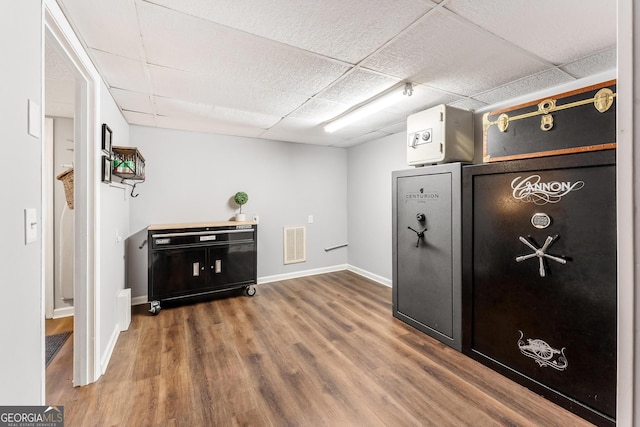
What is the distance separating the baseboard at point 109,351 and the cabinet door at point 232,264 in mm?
1133

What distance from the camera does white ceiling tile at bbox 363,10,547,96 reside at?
1.64 metres

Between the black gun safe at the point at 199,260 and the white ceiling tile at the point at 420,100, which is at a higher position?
the white ceiling tile at the point at 420,100

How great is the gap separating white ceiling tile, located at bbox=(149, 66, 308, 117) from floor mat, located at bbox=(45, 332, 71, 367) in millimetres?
2504

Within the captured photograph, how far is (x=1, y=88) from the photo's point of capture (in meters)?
0.89

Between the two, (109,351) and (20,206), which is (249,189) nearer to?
(109,351)

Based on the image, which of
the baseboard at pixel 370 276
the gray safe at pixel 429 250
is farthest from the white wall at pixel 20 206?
the baseboard at pixel 370 276

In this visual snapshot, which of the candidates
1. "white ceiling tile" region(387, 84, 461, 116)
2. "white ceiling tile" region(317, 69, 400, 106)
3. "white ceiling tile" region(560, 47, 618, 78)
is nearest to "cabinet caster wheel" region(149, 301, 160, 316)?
"white ceiling tile" region(317, 69, 400, 106)

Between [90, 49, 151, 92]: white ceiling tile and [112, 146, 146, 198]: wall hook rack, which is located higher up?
[90, 49, 151, 92]: white ceiling tile

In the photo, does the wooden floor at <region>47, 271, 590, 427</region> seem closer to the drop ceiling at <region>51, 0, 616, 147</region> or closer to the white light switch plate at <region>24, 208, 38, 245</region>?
the white light switch plate at <region>24, 208, 38, 245</region>

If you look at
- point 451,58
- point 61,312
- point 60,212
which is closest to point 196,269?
point 61,312

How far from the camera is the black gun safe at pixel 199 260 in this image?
3285 millimetres

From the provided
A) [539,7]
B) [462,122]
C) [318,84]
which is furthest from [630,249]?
[462,122]

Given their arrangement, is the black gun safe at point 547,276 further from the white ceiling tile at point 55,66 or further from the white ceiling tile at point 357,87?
the white ceiling tile at point 55,66

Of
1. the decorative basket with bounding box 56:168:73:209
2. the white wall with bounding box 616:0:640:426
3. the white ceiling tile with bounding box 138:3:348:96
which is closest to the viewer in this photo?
the white wall with bounding box 616:0:640:426
